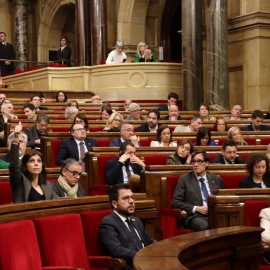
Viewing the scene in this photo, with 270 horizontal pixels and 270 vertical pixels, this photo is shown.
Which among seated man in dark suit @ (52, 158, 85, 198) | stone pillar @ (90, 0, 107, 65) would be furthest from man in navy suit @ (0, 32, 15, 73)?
seated man in dark suit @ (52, 158, 85, 198)

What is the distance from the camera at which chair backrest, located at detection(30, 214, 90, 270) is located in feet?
10.7

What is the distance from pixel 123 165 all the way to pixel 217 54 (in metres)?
5.81

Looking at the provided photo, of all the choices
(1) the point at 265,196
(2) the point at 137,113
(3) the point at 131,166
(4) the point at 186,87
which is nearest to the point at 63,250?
(1) the point at 265,196

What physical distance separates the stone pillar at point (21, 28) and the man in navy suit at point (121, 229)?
1462cm

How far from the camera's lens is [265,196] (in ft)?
14.3

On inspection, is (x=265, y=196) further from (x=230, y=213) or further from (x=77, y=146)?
(x=77, y=146)

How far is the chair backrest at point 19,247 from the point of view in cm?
292

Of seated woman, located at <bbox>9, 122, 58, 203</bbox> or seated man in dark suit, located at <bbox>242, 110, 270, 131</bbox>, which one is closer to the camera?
seated woman, located at <bbox>9, 122, 58, 203</bbox>

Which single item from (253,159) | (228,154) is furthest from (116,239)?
(228,154)

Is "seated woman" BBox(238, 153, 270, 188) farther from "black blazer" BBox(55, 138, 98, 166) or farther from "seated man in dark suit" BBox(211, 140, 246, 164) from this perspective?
"black blazer" BBox(55, 138, 98, 166)

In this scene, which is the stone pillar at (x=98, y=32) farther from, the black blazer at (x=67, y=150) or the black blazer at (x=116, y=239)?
the black blazer at (x=116, y=239)

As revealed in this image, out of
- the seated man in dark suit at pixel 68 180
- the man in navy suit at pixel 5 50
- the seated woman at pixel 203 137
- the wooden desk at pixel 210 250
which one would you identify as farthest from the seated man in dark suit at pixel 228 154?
the man in navy suit at pixel 5 50

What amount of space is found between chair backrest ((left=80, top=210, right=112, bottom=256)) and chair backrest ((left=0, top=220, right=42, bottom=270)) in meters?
0.58

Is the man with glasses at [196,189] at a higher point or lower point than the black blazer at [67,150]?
lower
